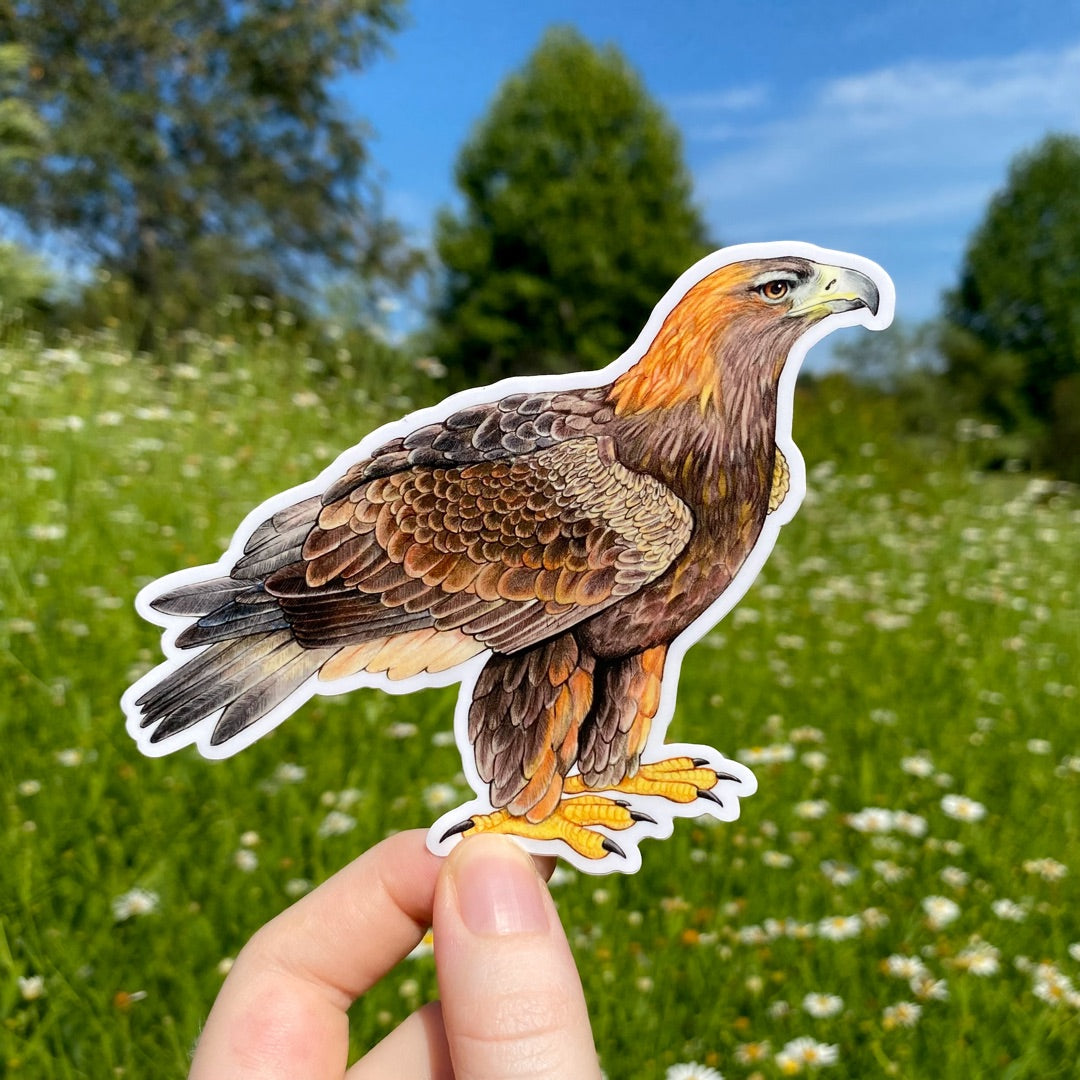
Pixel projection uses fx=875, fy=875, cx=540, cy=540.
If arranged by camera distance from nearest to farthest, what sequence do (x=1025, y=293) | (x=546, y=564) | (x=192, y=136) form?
(x=546, y=564), (x=192, y=136), (x=1025, y=293)

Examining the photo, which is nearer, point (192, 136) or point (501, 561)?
point (501, 561)

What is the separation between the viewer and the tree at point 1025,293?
2497cm

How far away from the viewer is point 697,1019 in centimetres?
173

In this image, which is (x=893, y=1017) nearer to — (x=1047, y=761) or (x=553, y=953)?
(x=553, y=953)

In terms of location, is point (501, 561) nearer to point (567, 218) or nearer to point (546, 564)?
point (546, 564)

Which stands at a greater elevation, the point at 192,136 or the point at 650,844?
the point at 192,136

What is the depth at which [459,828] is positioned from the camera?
1226 mm

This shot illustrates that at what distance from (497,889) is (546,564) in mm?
411

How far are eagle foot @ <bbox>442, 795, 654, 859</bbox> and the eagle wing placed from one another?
26cm

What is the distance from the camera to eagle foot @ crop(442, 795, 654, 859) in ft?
3.96

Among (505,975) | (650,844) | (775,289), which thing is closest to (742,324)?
(775,289)

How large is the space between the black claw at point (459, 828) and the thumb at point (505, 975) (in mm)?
63

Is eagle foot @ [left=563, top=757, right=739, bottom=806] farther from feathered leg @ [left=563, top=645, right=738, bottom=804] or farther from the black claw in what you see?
the black claw

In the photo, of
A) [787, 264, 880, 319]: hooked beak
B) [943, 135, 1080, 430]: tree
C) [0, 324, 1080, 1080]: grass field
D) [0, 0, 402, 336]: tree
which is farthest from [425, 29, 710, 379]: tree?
[787, 264, 880, 319]: hooked beak
